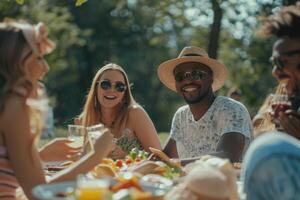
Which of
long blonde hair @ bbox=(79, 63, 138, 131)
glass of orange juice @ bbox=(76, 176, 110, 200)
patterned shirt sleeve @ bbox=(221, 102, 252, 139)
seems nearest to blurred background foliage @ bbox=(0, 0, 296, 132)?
long blonde hair @ bbox=(79, 63, 138, 131)

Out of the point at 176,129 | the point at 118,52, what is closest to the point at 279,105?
the point at 176,129

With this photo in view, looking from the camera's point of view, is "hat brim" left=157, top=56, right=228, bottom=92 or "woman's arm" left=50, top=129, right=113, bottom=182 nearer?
"woman's arm" left=50, top=129, right=113, bottom=182

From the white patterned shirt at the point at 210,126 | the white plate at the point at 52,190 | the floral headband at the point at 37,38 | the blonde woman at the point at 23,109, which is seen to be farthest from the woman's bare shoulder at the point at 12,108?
the white patterned shirt at the point at 210,126

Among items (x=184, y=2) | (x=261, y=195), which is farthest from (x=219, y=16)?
(x=261, y=195)

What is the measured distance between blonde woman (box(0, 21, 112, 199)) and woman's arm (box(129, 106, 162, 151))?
263cm

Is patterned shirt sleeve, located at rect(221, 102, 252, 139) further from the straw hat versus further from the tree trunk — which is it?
the tree trunk

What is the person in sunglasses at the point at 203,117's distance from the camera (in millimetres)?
5125

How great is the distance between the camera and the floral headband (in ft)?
10.2

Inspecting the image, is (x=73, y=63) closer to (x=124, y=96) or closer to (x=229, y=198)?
(x=124, y=96)

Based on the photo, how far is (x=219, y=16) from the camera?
1658 cm

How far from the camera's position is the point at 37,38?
3123mm

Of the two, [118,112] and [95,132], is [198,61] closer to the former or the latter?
[118,112]

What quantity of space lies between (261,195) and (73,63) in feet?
121

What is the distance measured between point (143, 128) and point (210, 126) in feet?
2.42
